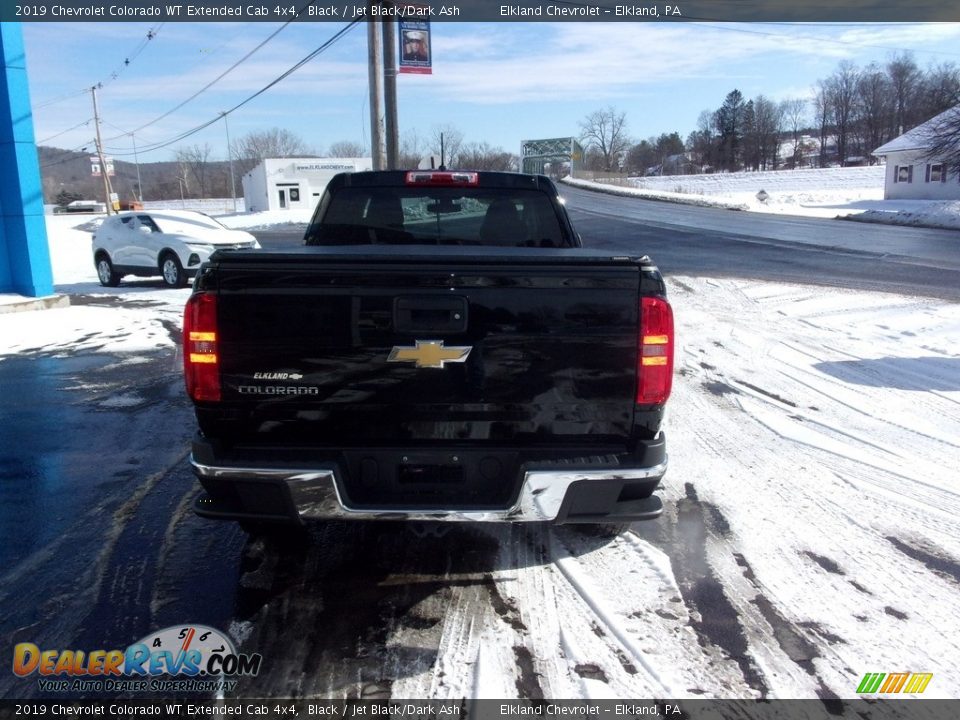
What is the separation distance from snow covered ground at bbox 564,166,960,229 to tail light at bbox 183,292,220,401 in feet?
101

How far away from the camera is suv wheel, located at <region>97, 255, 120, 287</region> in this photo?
16812 millimetres

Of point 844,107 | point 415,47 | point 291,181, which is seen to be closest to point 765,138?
point 844,107

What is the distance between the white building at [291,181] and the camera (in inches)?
2347

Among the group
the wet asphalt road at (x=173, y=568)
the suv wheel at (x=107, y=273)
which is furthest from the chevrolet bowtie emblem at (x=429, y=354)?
the suv wheel at (x=107, y=273)

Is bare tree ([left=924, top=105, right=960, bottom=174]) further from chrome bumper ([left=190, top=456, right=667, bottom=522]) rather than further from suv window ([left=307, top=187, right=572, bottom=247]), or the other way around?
chrome bumper ([left=190, top=456, right=667, bottom=522])

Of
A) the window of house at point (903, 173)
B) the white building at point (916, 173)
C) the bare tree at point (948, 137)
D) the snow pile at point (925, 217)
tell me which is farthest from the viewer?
the window of house at point (903, 173)

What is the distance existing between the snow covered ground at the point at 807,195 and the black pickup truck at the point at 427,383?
29881 millimetres

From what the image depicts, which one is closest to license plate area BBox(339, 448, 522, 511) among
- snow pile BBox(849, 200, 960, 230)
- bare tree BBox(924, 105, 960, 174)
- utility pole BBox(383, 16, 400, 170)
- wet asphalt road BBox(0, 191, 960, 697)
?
wet asphalt road BBox(0, 191, 960, 697)

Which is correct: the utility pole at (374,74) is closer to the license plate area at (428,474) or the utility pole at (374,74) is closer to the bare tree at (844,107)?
the license plate area at (428,474)

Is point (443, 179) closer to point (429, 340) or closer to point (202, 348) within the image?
point (429, 340)

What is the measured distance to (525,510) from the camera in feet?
10.1

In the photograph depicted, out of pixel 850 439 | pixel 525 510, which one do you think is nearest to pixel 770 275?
pixel 850 439

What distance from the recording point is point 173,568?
3.74 metres

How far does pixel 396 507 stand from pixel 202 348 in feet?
3.50
